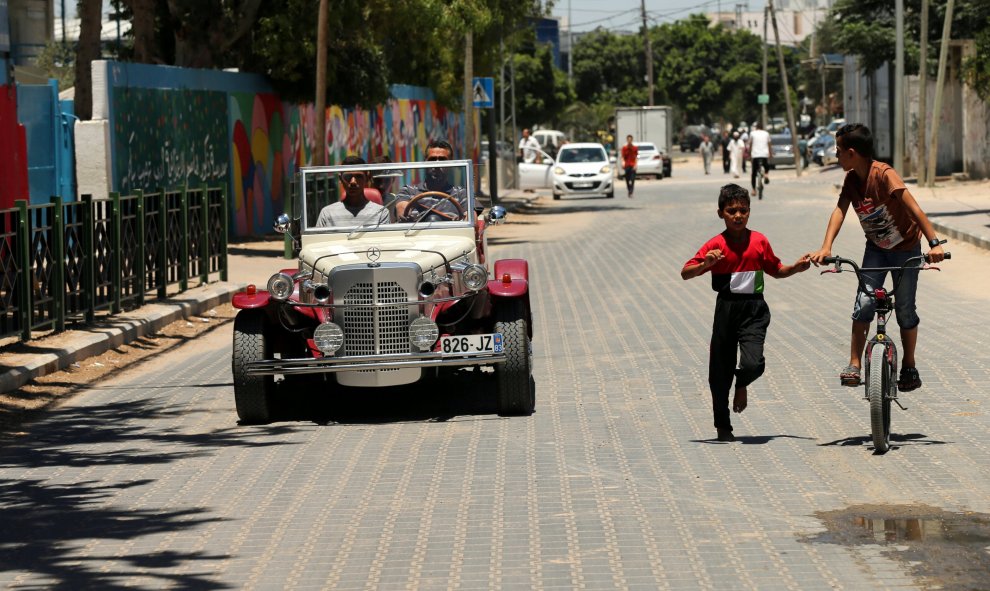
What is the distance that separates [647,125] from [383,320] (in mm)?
57317

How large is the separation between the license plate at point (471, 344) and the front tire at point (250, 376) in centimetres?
116

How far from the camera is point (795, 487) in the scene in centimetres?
767

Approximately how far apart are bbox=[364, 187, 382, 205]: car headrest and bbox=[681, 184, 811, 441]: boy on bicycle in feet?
11.0

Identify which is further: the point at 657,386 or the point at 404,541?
the point at 657,386

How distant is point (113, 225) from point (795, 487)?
9722mm

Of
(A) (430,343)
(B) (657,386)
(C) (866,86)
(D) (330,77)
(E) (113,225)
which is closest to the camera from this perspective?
(A) (430,343)

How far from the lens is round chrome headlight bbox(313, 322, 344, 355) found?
989 centimetres

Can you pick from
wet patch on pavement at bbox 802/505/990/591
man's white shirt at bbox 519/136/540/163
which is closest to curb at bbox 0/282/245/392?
wet patch on pavement at bbox 802/505/990/591

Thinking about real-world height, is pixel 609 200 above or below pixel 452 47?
below

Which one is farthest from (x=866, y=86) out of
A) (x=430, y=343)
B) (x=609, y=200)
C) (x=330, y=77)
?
(x=430, y=343)

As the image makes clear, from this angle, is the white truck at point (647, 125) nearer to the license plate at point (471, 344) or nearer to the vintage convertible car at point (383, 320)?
the vintage convertible car at point (383, 320)

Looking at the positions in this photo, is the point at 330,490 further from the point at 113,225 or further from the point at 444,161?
the point at 113,225

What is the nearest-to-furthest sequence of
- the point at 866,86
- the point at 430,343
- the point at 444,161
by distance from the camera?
1. the point at 430,343
2. the point at 444,161
3. the point at 866,86

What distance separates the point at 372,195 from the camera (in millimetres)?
11438
